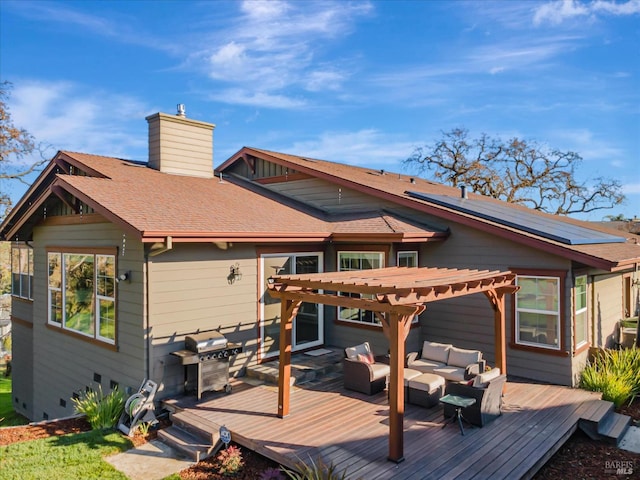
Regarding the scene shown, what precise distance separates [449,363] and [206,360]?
171 inches

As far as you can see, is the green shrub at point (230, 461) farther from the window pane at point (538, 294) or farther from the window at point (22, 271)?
the window at point (22, 271)

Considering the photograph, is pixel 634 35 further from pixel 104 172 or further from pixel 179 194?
pixel 104 172

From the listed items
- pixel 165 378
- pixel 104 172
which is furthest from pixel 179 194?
pixel 165 378

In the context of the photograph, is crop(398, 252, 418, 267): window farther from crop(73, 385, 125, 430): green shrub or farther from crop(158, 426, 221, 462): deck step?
crop(73, 385, 125, 430): green shrub

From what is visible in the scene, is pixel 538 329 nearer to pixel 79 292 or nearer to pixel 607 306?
pixel 607 306

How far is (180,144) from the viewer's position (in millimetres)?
11750

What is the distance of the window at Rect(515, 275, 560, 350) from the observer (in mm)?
8156

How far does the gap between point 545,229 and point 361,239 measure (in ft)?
12.4

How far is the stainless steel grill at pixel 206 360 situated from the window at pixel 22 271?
7738 millimetres

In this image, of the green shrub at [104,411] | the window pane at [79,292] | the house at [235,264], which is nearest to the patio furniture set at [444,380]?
the house at [235,264]

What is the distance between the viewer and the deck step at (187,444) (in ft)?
19.0

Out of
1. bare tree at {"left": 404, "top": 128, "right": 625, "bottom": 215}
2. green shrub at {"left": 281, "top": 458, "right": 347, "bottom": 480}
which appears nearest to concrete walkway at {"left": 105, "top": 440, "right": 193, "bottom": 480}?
green shrub at {"left": 281, "top": 458, "right": 347, "bottom": 480}

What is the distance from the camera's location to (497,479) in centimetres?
467

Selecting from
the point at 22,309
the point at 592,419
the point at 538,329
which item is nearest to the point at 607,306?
the point at 538,329
